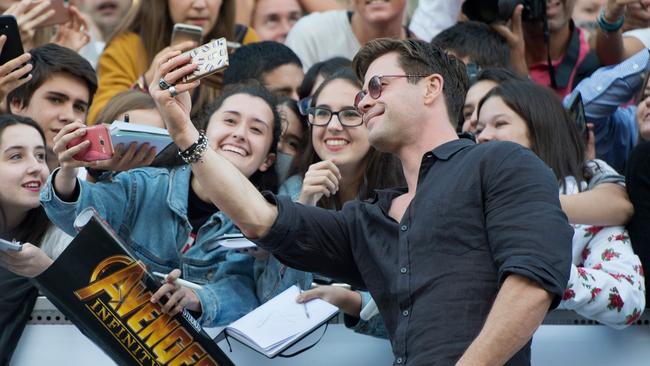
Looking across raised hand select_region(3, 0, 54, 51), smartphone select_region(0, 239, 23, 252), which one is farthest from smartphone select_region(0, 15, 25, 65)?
smartphone select_region(0, 239, 23, 252)

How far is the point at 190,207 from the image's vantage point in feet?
16.3

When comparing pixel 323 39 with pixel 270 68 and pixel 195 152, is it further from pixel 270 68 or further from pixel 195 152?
pixel 195 152

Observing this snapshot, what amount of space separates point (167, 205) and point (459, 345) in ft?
5.44

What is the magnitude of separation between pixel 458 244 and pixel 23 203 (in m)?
2.03

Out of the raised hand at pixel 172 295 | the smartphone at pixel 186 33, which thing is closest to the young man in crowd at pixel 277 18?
the smartphone at pixel 186 33

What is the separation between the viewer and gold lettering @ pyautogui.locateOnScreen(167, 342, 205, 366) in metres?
4.13

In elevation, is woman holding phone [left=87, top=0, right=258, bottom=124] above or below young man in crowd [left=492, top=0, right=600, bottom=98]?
above

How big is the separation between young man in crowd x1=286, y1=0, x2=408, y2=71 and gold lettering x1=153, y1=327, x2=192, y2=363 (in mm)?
2769

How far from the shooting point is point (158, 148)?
14.7ft

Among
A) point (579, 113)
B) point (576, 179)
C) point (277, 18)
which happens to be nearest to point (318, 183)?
point (576, 179)

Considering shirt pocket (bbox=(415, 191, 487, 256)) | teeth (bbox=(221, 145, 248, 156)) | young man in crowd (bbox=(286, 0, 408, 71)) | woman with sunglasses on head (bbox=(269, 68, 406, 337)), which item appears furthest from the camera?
young man in crowd (bbox=(286, 0, 408, 71))

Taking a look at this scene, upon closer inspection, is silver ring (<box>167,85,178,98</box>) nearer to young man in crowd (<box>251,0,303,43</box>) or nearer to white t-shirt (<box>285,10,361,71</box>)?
white t-shirt (<box>285,10,361,71</box>)

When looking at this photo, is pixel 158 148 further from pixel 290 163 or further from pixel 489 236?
pixel 489 236

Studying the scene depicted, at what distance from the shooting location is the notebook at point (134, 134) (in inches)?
168
